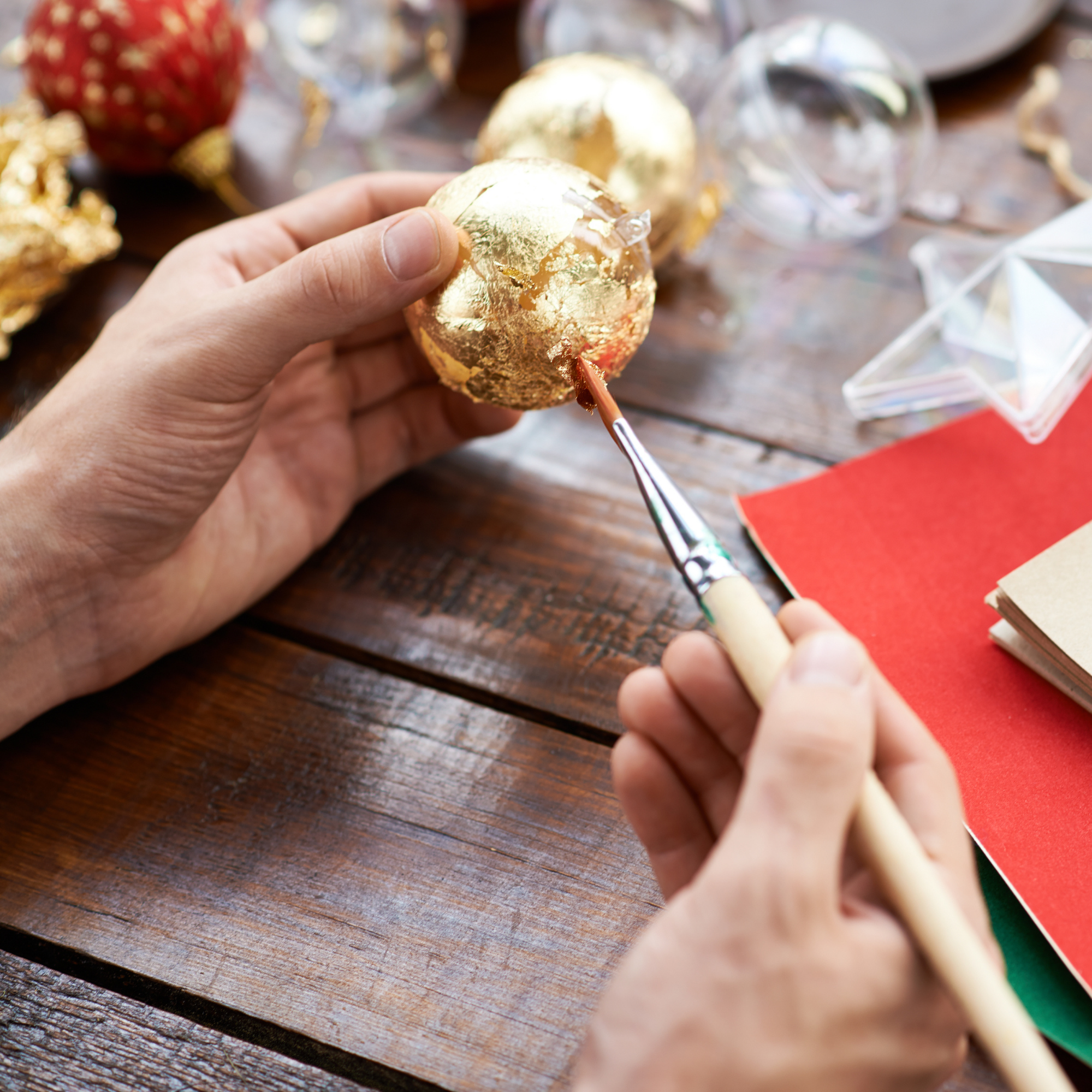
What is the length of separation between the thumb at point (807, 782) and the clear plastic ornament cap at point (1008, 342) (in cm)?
35

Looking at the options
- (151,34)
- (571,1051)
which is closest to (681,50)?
(151,34)

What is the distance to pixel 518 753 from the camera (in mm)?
532

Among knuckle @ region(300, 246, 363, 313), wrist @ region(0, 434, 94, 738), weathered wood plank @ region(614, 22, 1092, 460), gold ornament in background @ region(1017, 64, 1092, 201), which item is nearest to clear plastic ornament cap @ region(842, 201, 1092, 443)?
weathered wood plank @ region(614, 22, 1092, 460)

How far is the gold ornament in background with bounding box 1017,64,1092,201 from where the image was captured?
0.78m

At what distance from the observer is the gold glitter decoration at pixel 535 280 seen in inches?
18.4

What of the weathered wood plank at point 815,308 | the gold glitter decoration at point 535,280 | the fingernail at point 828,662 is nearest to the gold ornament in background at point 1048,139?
the weathered wood plank at point 815,308

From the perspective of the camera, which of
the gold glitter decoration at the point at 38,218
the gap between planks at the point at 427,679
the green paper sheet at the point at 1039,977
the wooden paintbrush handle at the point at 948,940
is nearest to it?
the wooden paintbrush handle at the point at 948,940

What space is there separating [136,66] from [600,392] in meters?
0.50

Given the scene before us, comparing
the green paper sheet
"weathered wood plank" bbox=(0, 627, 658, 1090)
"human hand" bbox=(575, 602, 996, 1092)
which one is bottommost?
"weathered wood plank" bbox=(0, 627, 658, 1090)

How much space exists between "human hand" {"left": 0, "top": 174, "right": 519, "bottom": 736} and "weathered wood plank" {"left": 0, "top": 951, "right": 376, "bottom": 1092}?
0.15m

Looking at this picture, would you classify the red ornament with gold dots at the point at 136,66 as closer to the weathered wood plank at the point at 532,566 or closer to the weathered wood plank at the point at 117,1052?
the weathered wood plank at the point at 532,566

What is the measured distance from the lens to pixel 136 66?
71cm

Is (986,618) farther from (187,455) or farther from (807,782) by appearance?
(187,455)

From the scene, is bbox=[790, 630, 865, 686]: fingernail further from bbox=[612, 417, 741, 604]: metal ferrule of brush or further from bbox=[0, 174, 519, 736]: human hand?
bbox=[0, 174, 519, 736]: human hand
